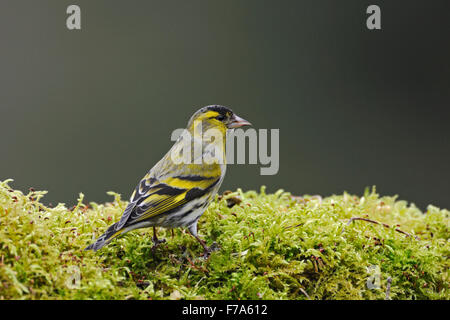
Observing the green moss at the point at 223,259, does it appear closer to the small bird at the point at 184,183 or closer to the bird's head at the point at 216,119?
the small bird at the point at 184,183

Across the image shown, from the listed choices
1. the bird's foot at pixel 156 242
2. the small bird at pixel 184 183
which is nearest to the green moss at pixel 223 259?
the bird's foot at pixel 156 242

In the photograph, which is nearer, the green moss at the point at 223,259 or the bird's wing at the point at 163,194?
the green moss at the point at 223,259

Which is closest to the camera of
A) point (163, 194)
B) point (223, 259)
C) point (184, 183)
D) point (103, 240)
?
point (103, 240)

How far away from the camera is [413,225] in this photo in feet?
15.7

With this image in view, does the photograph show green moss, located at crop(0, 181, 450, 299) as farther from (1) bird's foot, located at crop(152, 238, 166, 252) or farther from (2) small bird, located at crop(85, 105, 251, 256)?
(2) small bird, located at crop(85, 105, 251, 256)

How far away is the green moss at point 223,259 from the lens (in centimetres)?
299

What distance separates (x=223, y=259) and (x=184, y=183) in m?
0.89

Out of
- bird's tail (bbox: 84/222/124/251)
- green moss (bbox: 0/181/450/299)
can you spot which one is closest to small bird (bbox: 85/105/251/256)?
bird's tail (bbox: 84/222/124/251)

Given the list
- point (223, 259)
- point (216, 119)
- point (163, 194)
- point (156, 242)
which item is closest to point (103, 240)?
point (156, 242)

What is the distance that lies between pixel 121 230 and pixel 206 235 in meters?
0.87

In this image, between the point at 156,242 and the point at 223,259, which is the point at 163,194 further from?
the point at 223,259

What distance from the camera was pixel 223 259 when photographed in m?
3.48
